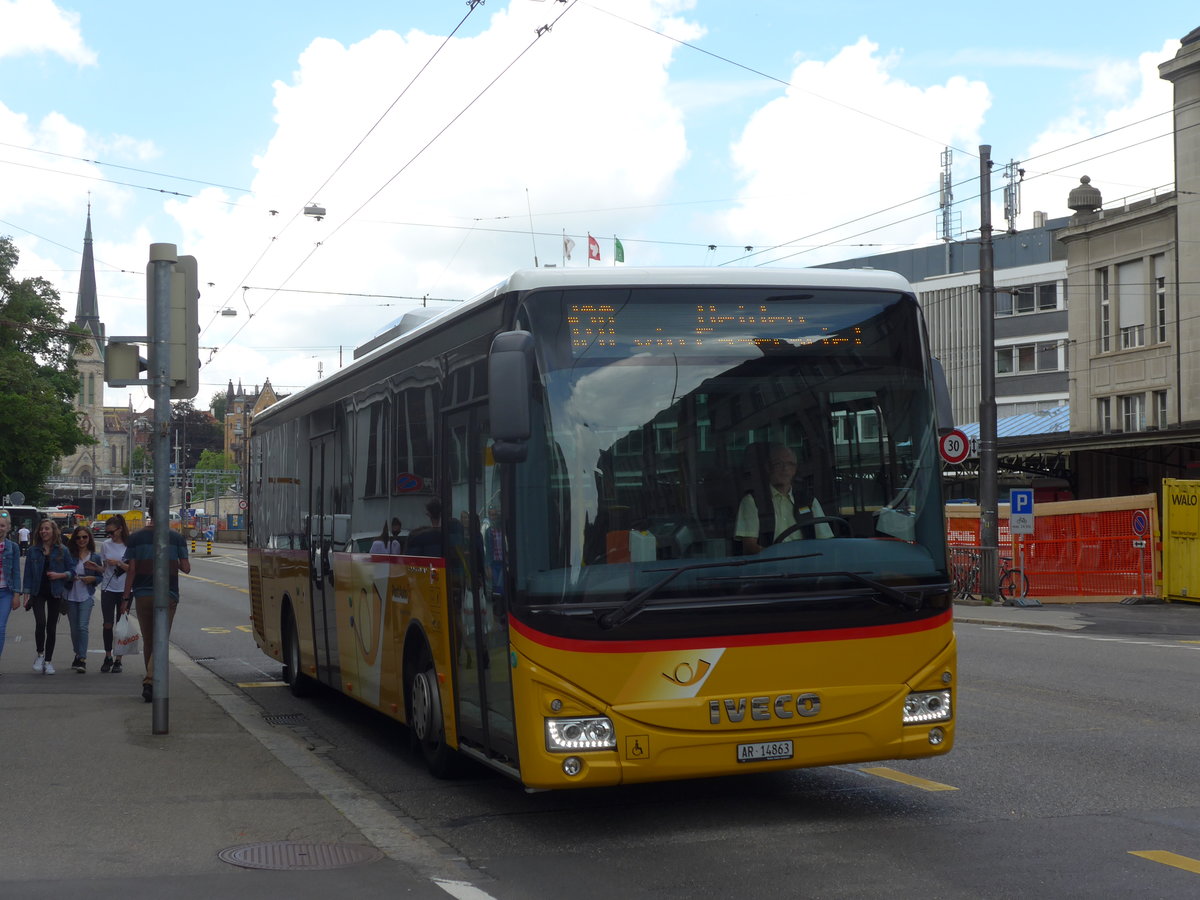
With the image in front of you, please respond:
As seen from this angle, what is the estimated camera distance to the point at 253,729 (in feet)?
38.1

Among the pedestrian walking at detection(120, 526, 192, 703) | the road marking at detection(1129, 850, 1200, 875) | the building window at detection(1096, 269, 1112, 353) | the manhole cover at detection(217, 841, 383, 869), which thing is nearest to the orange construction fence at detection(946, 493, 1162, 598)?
the building window at detection(1096, 269, 1112, 353)

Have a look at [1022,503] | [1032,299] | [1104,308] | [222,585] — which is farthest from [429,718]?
[1032,299]

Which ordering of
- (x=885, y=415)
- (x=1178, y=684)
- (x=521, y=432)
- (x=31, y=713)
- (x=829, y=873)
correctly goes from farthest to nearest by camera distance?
1. (x=1178, y=684)
2. (x=31, y=713)
3. (x=885, y=415)
4. (x=521, y=432)
5. (x=829, y=873)

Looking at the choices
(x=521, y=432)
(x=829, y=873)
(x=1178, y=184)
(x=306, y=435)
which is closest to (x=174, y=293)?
(x=306, y=435)

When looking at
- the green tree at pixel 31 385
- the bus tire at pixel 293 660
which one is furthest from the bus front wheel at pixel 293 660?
the green tree at pixel 31 385

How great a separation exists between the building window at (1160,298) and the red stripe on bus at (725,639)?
35.0m

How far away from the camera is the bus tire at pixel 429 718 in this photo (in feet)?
29.2

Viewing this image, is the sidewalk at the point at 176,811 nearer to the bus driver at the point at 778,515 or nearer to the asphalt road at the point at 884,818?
the asphalt road at the point at 884,818

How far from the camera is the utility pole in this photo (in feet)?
90.8

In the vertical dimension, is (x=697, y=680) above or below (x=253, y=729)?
above

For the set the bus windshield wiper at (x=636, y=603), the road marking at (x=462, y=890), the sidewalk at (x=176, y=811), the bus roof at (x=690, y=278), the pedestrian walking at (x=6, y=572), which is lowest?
the sidewalk at (x=176, y=811)

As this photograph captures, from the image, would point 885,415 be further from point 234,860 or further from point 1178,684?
point 1178,684

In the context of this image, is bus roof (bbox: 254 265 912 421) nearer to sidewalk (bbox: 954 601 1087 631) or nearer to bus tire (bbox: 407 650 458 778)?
bus tire (bbox: 407 650 458 778)

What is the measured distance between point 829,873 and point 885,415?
2.36m
